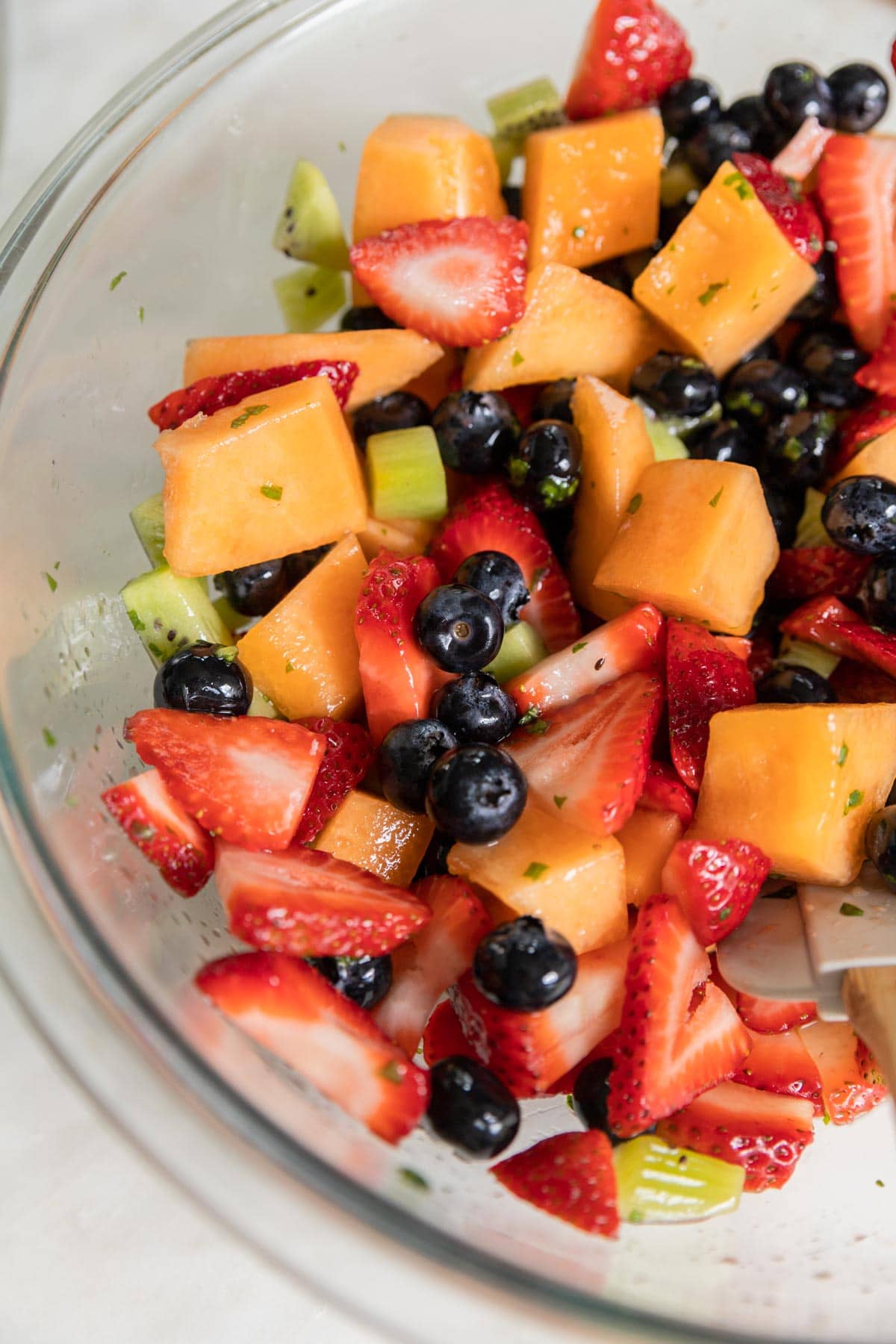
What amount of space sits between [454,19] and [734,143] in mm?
555

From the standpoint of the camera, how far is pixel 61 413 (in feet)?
4.96

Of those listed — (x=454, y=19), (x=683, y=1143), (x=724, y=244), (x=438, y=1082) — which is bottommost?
(x=683, y=1143)

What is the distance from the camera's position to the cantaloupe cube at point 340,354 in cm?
160

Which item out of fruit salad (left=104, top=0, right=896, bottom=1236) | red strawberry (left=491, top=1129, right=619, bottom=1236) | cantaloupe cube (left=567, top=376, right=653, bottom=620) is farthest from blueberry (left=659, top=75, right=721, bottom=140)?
red strawberry (left=491, top=1129, right=619, bottom=1236)

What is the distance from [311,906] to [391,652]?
0.36 metres

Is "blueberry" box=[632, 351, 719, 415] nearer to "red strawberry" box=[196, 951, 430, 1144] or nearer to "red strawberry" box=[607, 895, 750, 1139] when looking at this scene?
"red strawberry" box=[607, 895, 750, 1139]

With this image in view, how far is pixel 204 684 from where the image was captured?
136 centimetres

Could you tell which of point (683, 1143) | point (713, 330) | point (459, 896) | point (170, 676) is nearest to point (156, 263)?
point (170, 676)

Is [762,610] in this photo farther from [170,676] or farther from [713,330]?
[170,676]

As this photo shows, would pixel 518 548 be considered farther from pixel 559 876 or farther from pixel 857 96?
pixel 857 96

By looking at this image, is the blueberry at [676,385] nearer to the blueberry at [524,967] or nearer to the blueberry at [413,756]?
the blueberry at [413,756]

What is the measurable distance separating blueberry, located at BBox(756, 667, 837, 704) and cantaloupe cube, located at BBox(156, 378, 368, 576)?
654mm

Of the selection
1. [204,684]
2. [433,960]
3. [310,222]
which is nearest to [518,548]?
[204,684]

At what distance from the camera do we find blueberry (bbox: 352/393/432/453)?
1661 mm
